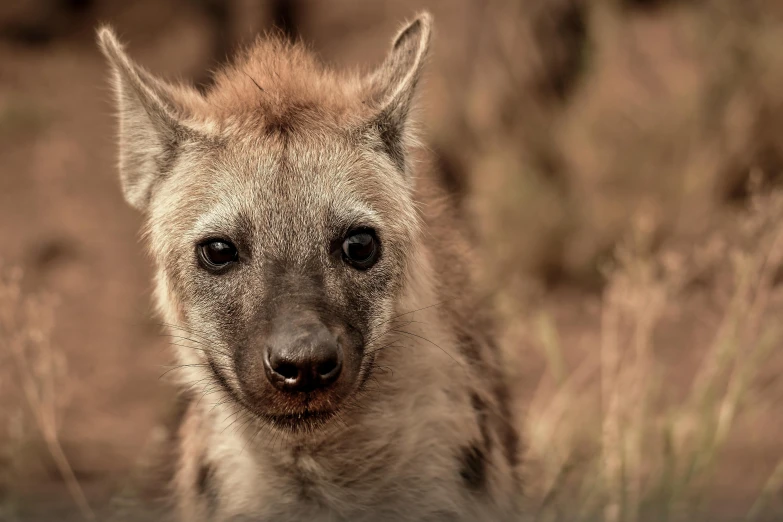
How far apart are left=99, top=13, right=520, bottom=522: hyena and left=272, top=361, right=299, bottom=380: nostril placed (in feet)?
0.12

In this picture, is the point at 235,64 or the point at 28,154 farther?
the point at 28,154

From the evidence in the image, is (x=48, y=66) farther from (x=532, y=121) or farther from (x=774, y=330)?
(x=774, y=330)

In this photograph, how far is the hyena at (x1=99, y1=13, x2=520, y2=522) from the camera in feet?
7.14

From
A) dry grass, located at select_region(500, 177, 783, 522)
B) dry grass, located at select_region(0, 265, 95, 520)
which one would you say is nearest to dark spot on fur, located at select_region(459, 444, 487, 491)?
dry grass, located at select_region(500, 177, 783, 522)

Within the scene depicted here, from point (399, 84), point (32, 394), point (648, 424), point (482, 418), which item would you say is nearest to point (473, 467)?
point (482, 418)

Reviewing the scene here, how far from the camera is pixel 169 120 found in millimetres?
2391

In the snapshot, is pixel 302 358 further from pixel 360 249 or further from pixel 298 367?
pixel 360 249

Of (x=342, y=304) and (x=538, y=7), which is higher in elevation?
(x=538, y=7)

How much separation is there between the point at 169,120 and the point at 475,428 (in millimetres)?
1073

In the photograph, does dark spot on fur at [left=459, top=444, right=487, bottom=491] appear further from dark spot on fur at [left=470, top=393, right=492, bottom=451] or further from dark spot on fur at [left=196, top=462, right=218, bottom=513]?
dark spot on fur at [left=196, top=462, right=218, bottom=513]

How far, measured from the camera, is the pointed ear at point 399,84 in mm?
2408

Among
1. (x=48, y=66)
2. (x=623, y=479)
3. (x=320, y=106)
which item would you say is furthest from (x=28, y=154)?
(x=623, y=479)

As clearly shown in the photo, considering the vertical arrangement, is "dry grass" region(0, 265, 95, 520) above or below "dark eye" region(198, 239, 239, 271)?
below

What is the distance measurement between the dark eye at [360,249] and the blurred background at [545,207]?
4.32ft
